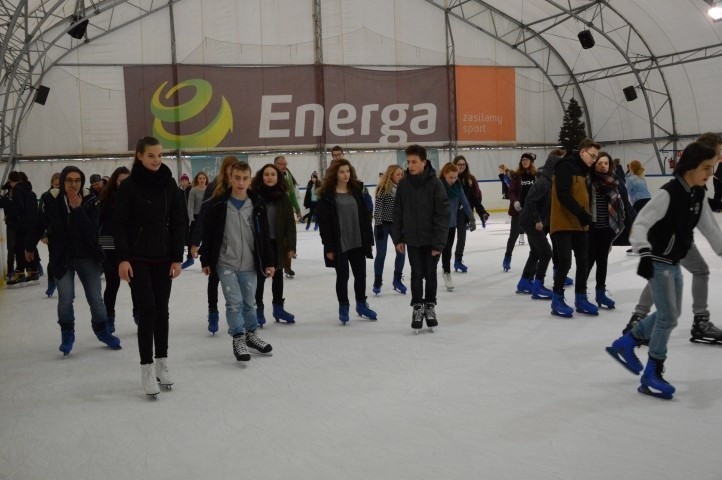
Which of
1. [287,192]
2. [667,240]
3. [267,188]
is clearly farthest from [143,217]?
[667,240]

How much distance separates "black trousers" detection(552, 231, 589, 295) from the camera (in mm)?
6281

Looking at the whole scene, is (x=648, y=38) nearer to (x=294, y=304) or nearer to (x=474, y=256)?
(x=474, y=256)

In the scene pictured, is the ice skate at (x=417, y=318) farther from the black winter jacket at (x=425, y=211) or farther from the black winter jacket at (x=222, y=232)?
the black winter jacket at (x=222, y=232)

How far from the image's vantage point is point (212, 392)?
175 inches

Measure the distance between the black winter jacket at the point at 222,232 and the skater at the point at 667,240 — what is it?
2463mm

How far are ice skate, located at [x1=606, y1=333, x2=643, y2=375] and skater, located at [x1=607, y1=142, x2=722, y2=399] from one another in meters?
0.32

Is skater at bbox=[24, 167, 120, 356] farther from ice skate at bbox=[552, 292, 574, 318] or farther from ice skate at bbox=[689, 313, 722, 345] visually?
ice skate at bbox=[689, 313, 722, 345]

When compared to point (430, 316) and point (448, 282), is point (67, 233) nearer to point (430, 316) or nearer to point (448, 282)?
point (430, 316)

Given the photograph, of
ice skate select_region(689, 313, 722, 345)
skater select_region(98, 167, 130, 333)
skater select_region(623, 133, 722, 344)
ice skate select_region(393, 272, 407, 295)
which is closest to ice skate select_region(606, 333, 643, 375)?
skater select_region(623, 133, 722, 344)

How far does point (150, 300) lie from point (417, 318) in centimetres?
232

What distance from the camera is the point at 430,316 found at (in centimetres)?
600

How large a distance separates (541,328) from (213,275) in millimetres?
2631

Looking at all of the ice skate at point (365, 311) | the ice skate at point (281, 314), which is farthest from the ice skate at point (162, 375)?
the ice skate at point (365, 311)

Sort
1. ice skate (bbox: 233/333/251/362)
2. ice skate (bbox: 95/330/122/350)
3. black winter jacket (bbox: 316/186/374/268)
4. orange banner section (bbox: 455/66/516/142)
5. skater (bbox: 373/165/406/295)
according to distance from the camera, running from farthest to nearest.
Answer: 1. orange banner section (bbox: 455/66/516/142)
2. skater (bbox: 373/165/406/295)
3. black winter jacket (bbox: 316/186/374/268)
4. ice skate (bbox: 95/330/122/350)
5. ice skate (bbox: 233/333/251/362)
